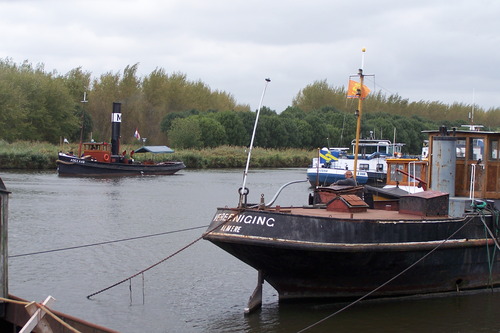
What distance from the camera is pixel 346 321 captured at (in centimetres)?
1194

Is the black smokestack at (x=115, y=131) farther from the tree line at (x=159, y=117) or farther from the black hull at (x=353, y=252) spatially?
the black hull at (x=353, y=252)

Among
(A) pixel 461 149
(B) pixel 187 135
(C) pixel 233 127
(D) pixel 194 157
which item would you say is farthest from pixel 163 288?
(C) pixel 233 127

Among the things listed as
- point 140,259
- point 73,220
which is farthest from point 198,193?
point 140,259

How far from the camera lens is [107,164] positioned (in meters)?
47.7

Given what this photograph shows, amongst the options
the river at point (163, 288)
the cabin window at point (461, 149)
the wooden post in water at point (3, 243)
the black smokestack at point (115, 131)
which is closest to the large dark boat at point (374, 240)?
the river at point (163, 288)

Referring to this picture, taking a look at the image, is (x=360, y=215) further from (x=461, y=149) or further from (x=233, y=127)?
(x=233, y=127)

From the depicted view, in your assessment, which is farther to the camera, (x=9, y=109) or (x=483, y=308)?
(x=9, y=109)

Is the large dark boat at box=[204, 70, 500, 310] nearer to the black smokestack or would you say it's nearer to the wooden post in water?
the wooden post in water

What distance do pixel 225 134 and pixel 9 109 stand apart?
22654mm

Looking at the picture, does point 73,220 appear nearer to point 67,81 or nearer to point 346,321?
point 346,321

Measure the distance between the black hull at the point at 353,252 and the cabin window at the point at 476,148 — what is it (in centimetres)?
189

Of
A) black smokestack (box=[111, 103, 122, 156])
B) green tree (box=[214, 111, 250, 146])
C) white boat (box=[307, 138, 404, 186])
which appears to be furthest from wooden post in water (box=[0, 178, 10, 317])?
green tree (box=[214, 111, 250, 146])

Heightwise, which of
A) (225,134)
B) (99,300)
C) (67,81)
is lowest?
(99,300)

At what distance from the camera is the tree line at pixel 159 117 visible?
223 feet
